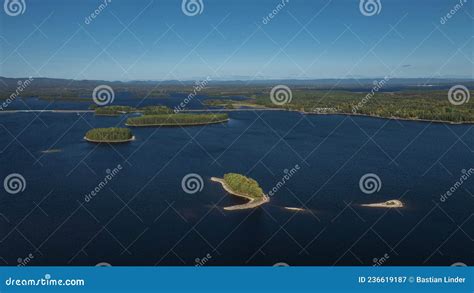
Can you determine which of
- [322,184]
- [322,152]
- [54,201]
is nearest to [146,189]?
[54,201]

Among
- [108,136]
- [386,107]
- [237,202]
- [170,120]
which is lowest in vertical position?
[108,136]

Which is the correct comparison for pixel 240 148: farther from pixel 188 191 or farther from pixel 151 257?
pixel 151 257

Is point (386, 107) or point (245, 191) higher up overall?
point (386, 107)

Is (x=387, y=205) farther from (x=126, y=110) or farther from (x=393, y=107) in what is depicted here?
(x=126, y=110)

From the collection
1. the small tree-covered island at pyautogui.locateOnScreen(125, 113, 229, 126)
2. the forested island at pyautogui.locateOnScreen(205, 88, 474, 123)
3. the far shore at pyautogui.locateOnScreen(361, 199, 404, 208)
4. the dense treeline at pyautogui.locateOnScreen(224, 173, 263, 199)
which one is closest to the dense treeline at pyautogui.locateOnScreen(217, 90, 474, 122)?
the forested island at pyautogui.locateOnScreen(205, 88, 474, 123)

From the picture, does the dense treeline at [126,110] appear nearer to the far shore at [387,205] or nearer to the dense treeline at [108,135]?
the dense treeline at [108,135]

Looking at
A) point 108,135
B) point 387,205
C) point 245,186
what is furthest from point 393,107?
point 245,186
